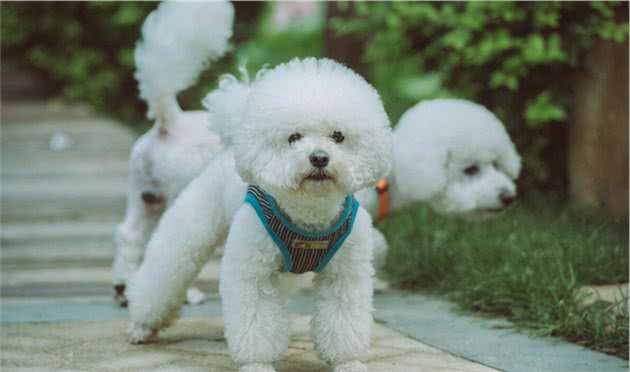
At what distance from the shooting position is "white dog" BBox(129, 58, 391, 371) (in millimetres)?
3283

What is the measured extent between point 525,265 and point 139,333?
1.99m

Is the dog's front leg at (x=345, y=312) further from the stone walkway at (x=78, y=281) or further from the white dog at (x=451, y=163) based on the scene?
the white dog at (x=451, y=163)

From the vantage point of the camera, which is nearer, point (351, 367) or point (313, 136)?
point (313, 136)

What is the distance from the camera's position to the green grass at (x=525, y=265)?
4180 millimetres

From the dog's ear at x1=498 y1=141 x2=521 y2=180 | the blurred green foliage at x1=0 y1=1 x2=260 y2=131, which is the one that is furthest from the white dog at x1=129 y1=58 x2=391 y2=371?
the blurred green foliage at x1=0 y1=1 x2=260 y2=131

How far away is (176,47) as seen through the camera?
4766mm

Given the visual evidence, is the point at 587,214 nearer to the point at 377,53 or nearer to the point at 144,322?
the point at 377,53

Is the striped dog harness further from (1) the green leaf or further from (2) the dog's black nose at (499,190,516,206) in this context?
(1) the green leaf

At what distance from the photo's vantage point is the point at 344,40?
9.02 metres

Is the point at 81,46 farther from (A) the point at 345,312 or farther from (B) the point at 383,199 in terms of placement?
(A) the point at 345,312

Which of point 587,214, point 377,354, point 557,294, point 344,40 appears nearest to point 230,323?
point 377,354

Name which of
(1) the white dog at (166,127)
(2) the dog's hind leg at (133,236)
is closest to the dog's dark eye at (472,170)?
(1) the white dog at (166,127)

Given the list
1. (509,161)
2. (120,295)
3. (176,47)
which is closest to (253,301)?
(176,47)

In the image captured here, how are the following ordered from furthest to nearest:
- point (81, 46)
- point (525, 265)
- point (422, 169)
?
point (81, 46)
point (422, 169)
point (525, 265)
